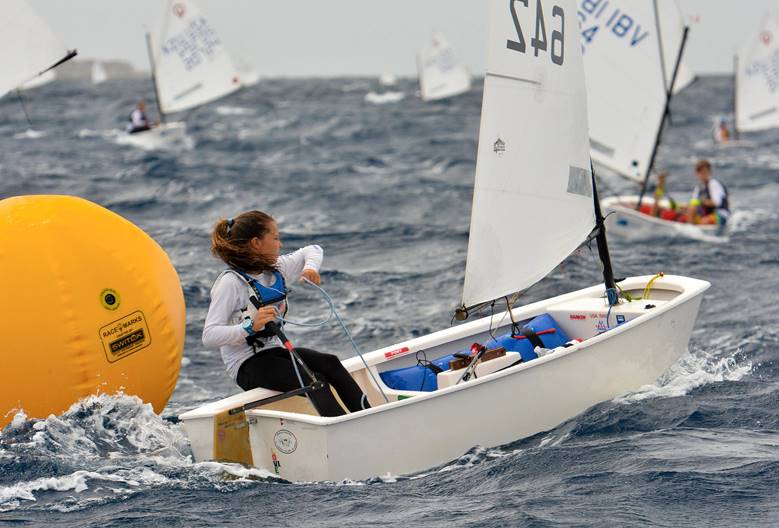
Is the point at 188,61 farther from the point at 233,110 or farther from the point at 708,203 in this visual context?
the point at 233,110

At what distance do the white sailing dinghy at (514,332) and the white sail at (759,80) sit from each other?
1847 cm

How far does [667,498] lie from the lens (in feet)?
13.6

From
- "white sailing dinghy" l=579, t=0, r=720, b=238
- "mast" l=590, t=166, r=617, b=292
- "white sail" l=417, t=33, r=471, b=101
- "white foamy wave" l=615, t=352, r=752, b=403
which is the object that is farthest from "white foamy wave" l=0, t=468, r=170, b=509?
"white sail" l=417, t=33, r=471, b=101

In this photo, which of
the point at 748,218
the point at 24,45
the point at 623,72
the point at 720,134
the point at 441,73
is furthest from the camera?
the point at 441,73

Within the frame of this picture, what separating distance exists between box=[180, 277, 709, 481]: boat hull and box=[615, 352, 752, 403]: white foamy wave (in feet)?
0.19

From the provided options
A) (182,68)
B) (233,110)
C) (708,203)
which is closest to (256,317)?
(708,203)

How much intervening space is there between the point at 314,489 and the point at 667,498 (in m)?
1.36

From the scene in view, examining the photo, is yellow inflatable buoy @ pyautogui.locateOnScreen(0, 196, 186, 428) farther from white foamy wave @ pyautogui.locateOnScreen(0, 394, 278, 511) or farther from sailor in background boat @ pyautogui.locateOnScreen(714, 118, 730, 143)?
sailor in background boat @ pyautogui.locateOnScreen(714, 118, 730, 143)

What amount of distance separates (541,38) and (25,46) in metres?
4.56

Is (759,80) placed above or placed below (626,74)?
below

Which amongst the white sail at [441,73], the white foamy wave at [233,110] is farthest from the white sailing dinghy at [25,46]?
the white sail at [441,73]

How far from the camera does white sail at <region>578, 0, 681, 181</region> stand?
38.4 feet

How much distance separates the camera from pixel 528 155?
5.43 meters

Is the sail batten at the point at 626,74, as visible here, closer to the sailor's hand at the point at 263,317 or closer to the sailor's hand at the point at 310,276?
the sailor's hand at the point at 310,276
